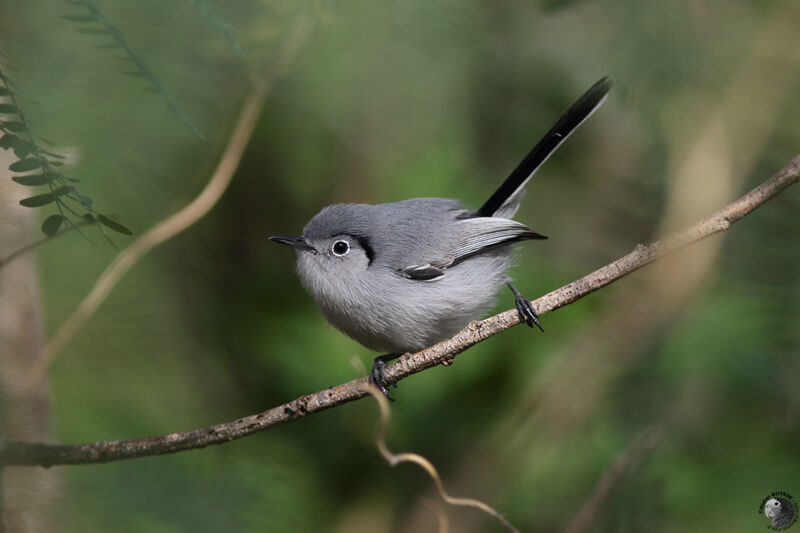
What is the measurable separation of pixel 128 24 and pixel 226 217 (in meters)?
1.57

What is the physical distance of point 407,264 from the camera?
6.36 ft

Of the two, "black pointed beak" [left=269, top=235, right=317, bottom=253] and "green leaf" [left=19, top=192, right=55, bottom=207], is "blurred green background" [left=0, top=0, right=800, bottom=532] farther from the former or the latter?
"green leaf" [left=19, top=192, right=55, bottom=207]

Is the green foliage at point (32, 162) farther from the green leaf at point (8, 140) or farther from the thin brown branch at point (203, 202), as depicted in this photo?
the thin brown branch at point (203, 202)

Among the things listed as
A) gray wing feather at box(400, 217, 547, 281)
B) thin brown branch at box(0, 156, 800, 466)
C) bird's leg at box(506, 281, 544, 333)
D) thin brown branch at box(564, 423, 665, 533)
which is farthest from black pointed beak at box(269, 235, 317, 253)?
thin brown branch at box(564, 423, 665, 533)

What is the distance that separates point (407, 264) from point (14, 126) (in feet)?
4.44

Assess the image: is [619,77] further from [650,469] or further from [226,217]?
[226,217]

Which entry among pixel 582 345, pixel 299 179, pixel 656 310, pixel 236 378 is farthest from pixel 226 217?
pixel 656 310

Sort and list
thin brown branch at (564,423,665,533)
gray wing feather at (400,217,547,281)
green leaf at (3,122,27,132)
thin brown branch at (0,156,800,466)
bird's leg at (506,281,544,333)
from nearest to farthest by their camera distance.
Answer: green leaf at (3,122,27,132) < thin brown branch at (0,156,800,466) < bird's leg at (506,281,544,333) < thin brown branch at (564,423,665,533) < gray wing feather at (400,217,547,281)

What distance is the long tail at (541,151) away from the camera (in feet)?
5.35

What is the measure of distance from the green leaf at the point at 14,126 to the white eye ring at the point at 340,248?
133 centimetres

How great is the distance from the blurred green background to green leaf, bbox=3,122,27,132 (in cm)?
51

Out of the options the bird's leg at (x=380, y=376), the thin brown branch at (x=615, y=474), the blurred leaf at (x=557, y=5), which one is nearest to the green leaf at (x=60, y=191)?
the blurred leaf at (x=557, y=5)

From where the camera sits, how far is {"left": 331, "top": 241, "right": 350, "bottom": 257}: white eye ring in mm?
1965

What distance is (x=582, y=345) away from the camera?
79.4 inches
